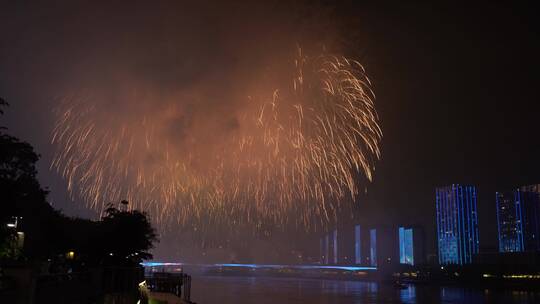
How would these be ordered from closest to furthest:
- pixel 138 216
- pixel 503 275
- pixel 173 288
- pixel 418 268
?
pixel 138 216
pixel 173 288
pixel 503 275
pixel 418 268

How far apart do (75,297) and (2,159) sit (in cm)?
538

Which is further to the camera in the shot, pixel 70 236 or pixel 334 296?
pixel 334 296

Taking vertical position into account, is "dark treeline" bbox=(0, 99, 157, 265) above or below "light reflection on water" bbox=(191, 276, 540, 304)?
above

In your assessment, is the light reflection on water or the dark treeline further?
the light reflection on water

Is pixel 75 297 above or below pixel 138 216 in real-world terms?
below

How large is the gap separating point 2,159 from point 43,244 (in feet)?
74.6

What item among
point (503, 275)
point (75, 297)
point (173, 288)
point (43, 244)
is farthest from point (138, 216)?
point (503, 275)

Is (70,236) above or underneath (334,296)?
above

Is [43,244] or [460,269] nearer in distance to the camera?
[43,244]

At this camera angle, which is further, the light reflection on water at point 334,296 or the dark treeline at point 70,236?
the light reflection on water at point 334,296

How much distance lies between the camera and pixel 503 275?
485 feet

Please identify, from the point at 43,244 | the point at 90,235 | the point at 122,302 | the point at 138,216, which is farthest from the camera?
the point at 138,216

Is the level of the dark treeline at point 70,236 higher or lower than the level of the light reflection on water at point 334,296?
higher

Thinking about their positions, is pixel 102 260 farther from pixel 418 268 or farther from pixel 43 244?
pixel 418 268
